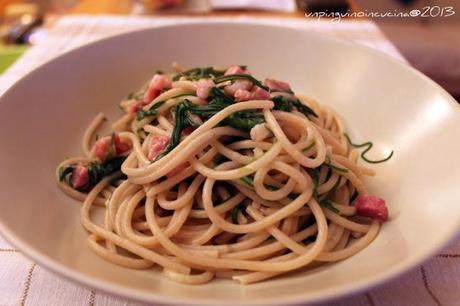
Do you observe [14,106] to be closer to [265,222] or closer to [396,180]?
[265,222]

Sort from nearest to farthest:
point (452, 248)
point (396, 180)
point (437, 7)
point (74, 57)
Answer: point (452, 248) < point (396, 180) < point (74, 57) < point (437, 7)

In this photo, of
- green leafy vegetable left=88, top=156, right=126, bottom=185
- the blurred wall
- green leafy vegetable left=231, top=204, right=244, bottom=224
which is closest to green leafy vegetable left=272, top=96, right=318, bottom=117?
green leafy vegetable left=231, top=204, right=244, bottom=224

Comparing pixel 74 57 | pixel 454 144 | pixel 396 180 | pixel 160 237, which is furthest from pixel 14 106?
pixel 454 144

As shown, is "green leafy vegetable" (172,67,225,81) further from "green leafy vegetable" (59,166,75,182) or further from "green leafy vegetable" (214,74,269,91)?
"green leafy vegetable" (59,166,75,182)

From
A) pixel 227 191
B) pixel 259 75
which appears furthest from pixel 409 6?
pixel 227 191

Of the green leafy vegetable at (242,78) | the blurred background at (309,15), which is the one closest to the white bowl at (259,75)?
the green leafy vegetable at (242,78)
